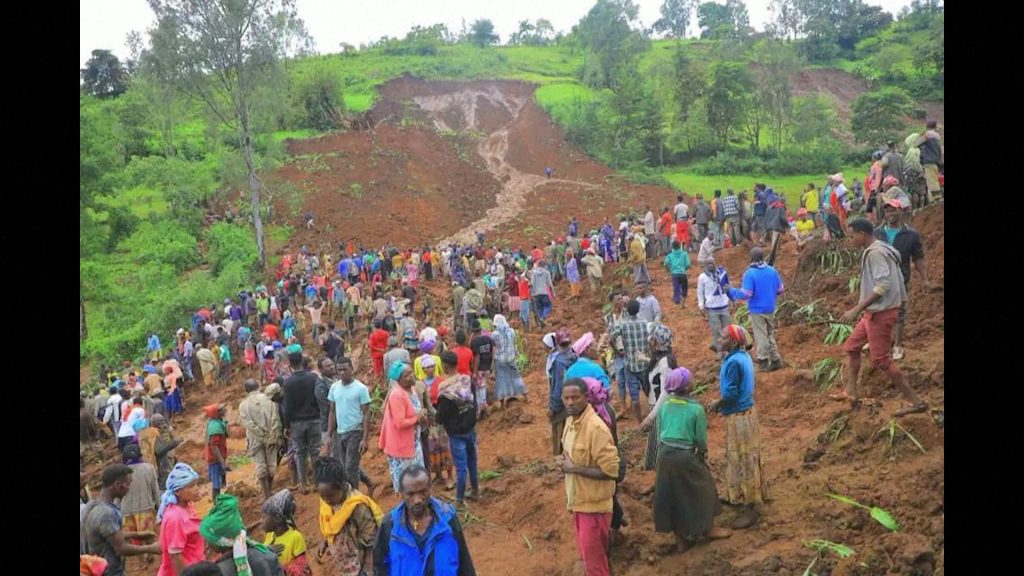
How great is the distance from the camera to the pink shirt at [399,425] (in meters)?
6.29

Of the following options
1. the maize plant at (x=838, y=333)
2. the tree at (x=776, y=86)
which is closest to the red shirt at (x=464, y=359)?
the maize plant at (x=838, y=333)

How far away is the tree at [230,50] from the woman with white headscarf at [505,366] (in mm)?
18628

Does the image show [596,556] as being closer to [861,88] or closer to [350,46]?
[861,88]

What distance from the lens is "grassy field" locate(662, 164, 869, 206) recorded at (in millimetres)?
36781

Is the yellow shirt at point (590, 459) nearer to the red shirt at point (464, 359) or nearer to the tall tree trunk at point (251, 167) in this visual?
the red shirt at point (464, 359)

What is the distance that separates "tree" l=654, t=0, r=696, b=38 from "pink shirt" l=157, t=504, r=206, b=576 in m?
114

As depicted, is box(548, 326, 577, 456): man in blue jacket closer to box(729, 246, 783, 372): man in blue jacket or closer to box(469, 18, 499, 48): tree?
box(729, 246, 783, 372): man in blue jacket

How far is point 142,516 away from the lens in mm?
6770

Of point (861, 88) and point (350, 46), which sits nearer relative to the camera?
point (861, 88)

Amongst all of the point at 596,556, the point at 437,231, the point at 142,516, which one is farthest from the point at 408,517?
the point at 437,231

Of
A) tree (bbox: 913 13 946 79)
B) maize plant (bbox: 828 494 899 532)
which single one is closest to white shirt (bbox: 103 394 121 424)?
maize plant (bbox: 828 494 899 532)

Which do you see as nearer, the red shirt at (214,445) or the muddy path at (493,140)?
the red shirt at (214,445)

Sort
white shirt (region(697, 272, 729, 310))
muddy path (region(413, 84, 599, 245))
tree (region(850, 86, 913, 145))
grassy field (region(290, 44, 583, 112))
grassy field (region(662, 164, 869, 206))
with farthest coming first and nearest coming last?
grassy field (region(290, 44, 583, 112)) → tree (region(850, 86, 913, 145)) → grassy field (region(662, 164, 869, 206)) → muddy path (region(413, 84, 599, 245)) → white shirt (region(697, 272, 729, 310))

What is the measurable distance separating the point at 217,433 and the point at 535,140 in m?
→ 41.5
